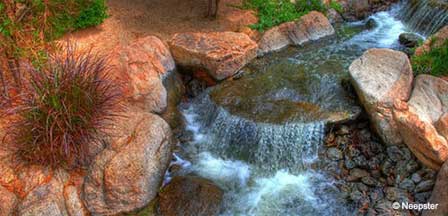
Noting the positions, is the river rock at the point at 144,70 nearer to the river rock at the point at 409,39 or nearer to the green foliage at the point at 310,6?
the green foliage at the point at 310,6

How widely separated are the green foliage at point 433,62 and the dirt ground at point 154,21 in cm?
302

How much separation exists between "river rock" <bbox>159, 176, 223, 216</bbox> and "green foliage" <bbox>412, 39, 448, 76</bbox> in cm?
332

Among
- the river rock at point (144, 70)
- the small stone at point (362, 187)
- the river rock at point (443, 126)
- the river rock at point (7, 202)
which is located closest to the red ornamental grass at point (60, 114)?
the river rock at point (7, 202)

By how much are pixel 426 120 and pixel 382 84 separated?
2.32 ft

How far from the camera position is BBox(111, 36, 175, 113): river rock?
5324 mm

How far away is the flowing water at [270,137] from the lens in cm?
462

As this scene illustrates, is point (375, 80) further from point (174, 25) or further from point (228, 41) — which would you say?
point (174, 25)

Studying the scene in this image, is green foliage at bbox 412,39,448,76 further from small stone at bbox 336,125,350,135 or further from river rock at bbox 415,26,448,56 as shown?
small stone at bbox 336,125,350,135

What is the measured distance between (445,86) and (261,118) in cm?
237

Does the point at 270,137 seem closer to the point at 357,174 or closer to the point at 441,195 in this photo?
the point at 357,174

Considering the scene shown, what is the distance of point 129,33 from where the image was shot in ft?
20.8

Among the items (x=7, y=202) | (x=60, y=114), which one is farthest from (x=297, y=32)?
(x=7, y=202)

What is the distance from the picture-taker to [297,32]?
23.6 feet

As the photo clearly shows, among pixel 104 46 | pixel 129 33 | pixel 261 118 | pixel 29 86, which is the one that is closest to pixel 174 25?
pixel 129 33
